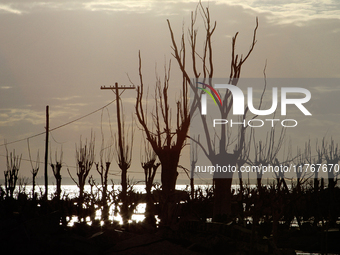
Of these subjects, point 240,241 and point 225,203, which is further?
point 225,203

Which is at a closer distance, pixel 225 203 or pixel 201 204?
pixel 225 203

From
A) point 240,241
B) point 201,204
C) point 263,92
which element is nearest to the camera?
point 240,241

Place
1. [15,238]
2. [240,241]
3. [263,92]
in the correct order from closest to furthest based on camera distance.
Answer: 1. [15,238]
2. [240,241]
3. [263,92]

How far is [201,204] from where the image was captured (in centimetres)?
1886

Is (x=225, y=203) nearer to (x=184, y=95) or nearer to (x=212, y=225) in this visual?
(x=212, y=225)

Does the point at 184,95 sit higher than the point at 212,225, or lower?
higher

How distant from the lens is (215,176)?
469 inches

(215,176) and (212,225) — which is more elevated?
(215,176)

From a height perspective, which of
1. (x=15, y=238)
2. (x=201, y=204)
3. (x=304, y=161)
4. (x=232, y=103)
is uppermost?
(x=232, y=103)

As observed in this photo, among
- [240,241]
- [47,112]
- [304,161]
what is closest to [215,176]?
[240,241]

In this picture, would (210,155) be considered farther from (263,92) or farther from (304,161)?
(304,161)

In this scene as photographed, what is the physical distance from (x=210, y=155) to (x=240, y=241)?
3.14 m

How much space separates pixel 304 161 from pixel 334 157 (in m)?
1.80

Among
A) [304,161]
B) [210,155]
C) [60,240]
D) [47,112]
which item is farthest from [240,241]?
[47,112]
